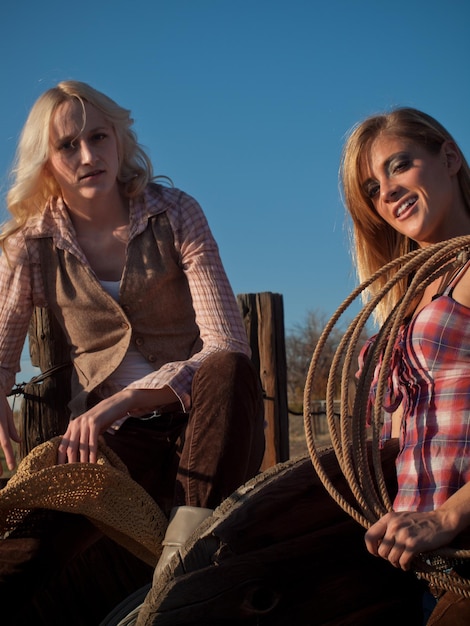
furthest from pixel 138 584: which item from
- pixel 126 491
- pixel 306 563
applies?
pixel 306 563

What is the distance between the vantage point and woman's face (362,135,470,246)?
2.58 meters

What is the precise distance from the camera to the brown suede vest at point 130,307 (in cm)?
305

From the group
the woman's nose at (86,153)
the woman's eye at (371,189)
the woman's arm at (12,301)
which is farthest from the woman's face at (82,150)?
the woman's eye at (371,189)

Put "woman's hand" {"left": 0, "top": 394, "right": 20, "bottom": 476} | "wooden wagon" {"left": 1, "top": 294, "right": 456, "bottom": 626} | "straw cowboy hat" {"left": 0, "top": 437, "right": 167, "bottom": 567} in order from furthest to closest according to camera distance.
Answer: "woman's hand" {"left": 0, "top": 394, "right": 20, "bottom": 476} < "straw cowboy hat" {"left": 0, "top": 437, "right": 167, "bottom": 567} < "wooden wagon" {"left": 1, "top": 294, "right": 456, "bottom": 626}

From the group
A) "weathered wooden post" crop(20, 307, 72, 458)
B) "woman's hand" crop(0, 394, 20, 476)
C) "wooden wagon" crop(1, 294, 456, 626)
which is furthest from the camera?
"weathered wooden post" crop(20, 307, 72, 458)

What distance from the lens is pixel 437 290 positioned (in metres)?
2.42

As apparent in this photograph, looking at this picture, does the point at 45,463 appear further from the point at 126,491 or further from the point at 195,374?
the point at 195,374

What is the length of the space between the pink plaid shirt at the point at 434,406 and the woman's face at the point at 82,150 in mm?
1368

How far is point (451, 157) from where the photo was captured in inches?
104

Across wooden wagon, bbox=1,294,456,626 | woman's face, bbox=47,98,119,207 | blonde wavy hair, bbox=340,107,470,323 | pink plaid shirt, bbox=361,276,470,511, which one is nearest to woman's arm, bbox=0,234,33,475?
woman's face, bbox=47,98,119,207

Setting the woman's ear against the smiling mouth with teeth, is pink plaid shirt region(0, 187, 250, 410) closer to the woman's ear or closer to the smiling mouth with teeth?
the smiling mouth with teeth

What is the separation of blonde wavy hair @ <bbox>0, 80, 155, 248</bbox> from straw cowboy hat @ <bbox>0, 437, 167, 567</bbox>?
1.06 m

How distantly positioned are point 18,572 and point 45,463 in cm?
32

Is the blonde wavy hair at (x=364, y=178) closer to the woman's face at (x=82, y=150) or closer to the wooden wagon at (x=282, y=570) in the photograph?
the wooden wagon at (x=282, y=570)
